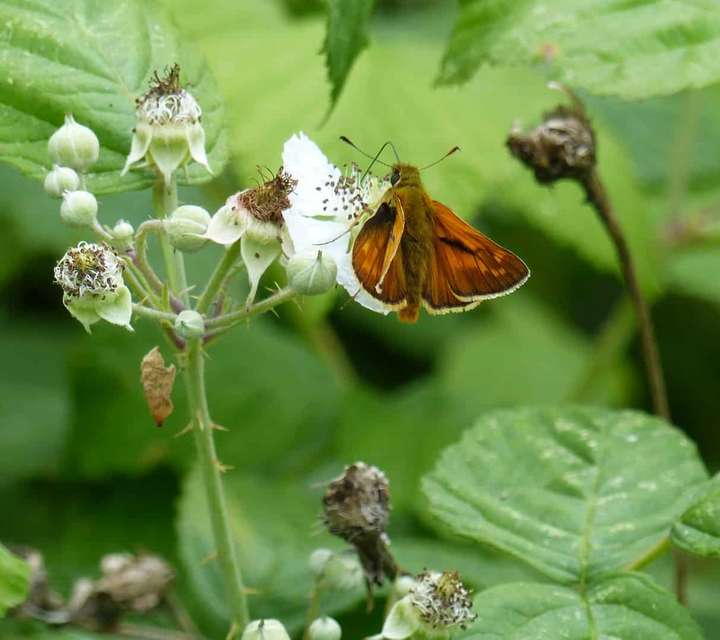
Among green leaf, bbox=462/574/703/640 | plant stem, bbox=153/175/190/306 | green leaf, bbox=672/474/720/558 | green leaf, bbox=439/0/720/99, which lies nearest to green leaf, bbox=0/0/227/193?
plant stem, bbox=153/175/190/306

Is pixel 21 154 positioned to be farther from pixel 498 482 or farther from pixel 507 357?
pixel 507 357

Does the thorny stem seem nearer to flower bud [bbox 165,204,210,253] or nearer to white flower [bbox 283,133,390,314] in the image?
flower bud [bbox 165,204,210,253]

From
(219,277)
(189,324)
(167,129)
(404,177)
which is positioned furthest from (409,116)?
(189,324)

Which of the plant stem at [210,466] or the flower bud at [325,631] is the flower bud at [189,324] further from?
the flower bud at [325,631]

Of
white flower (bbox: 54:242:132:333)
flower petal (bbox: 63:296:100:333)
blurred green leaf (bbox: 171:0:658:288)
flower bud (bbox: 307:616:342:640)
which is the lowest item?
flower bud (bbox: 307:616:342:640)

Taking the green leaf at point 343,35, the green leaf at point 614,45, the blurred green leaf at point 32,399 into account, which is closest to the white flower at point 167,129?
the green leaf at point 343,35

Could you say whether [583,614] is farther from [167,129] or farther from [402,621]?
[167,129]
